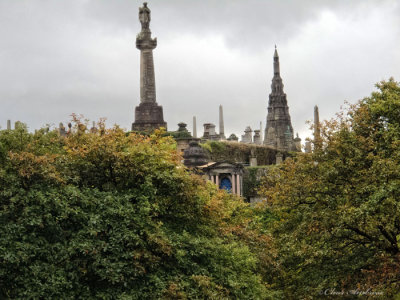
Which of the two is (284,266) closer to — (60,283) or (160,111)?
(60,283)

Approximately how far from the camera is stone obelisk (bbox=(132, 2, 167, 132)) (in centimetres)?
5541

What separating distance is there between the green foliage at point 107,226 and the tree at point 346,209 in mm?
2572

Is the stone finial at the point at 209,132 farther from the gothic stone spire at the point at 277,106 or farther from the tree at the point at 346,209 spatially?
the gothic stone spire at the point at 277,106

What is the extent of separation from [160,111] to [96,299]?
34.5m

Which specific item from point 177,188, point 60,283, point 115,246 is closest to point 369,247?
point 177,188

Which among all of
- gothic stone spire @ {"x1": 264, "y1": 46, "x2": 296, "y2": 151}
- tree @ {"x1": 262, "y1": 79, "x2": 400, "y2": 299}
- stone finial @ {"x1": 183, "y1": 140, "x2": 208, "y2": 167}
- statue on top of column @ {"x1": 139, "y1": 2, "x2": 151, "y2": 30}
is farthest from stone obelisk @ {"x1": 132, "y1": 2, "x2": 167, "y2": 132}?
gothic stone spire @ {"x1": 264, "y1": 46, "x2": 296, "y2": 151}

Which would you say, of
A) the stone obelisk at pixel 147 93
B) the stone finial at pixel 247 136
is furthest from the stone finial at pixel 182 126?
the stone finial at pixel 247 136

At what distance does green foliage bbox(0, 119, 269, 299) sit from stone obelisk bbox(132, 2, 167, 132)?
2802cm

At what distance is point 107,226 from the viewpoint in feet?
76.3

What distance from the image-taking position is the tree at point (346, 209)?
26.1 metres

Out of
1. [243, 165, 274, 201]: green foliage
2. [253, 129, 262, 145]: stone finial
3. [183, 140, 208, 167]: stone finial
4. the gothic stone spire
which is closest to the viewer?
[183, 140, 208, 167]: stone finial

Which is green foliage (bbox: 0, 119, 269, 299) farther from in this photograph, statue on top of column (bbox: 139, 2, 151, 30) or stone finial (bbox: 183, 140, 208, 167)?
statue on top of column (bbox: 139, 2, 151, 30)

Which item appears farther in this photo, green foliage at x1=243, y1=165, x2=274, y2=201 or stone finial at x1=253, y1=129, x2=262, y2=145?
stone finial at x1=253, y1=129, x2=262, y2=145

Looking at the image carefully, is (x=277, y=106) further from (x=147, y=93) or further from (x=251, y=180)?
(x=251, y=180)
